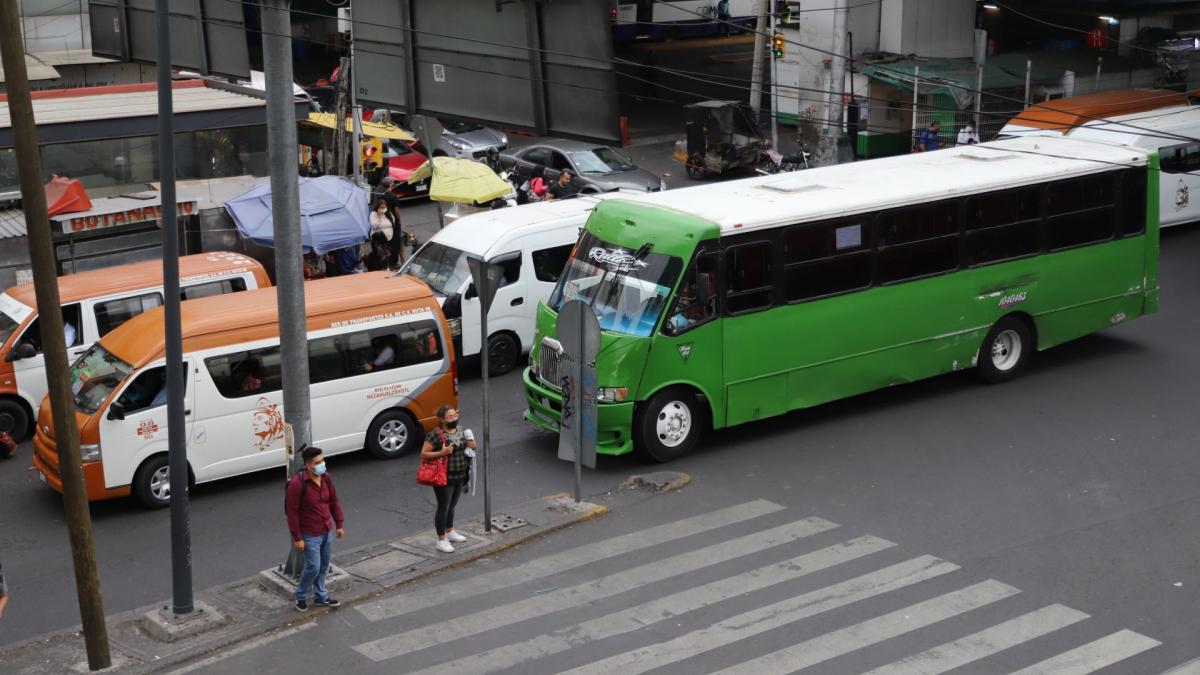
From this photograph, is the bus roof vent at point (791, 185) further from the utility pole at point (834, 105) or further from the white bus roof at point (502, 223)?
the utility pole at point (834, 105)

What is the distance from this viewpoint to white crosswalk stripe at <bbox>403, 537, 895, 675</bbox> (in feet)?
32.8

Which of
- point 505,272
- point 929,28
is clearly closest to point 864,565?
point 505,272

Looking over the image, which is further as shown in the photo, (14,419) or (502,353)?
(502,353)

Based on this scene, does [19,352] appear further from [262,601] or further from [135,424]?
[262,601]

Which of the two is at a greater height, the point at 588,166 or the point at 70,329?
the point at 588,166

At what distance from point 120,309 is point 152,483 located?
11.7 ft

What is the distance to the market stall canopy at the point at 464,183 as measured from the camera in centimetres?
2238

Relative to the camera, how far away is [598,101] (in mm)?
13742

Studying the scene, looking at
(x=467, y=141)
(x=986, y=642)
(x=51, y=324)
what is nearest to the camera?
(x=51, y=324)

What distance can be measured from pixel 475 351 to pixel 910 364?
610 centimetres

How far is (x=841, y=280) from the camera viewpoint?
15.6 metres

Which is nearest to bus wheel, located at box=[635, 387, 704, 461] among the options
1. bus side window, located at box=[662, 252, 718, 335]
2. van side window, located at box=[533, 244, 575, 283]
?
bus side window, located at box=[662, 252, 718, 335]

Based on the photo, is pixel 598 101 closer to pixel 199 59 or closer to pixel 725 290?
pixel 725 290

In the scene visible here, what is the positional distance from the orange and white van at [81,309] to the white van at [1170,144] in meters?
15.2
